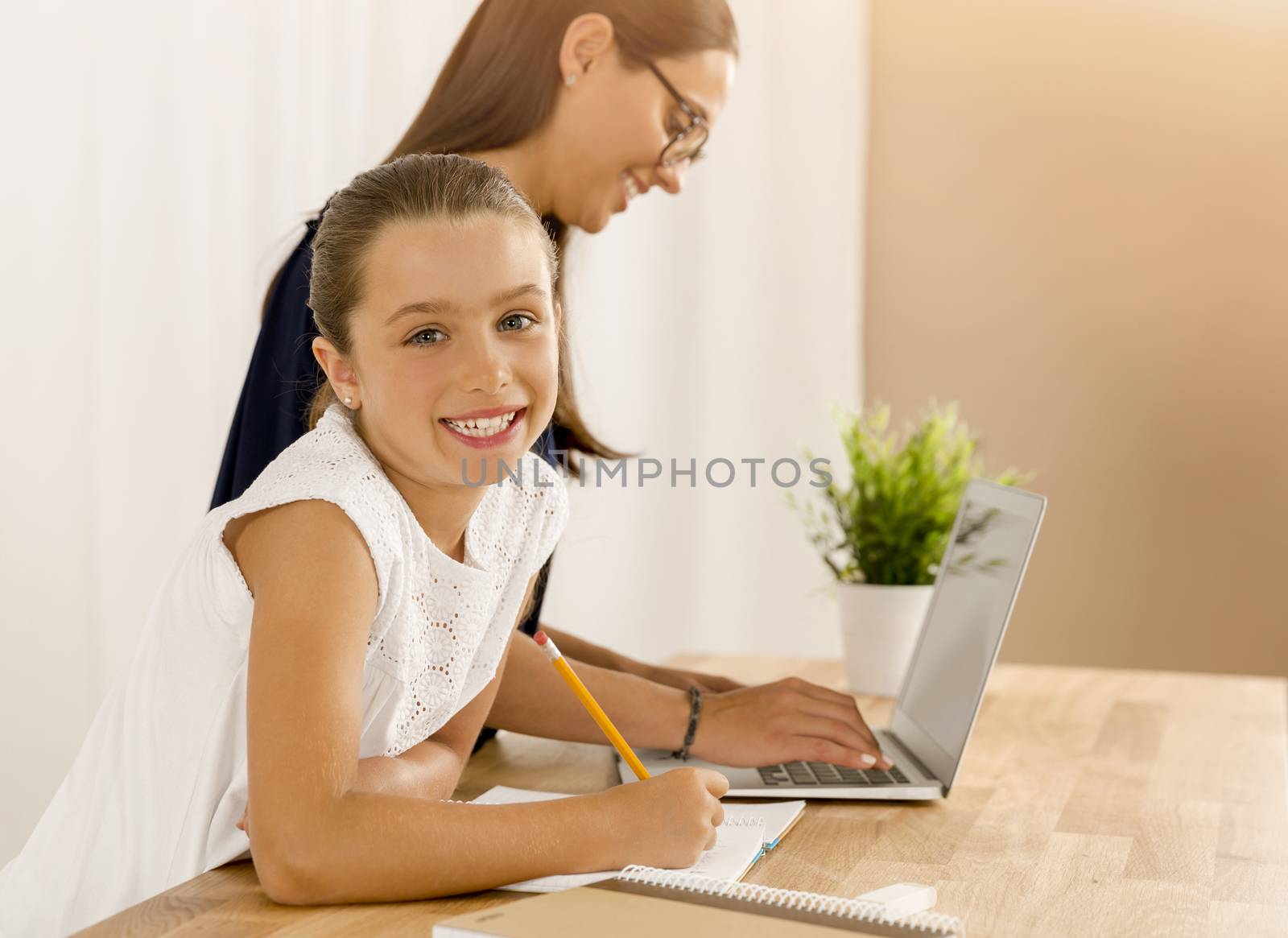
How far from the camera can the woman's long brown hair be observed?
1.35 meters

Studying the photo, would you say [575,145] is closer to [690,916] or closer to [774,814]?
[774,814]

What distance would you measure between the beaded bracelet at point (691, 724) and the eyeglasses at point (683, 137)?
23.5 inches

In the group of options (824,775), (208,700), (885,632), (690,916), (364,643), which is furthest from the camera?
(885,632)

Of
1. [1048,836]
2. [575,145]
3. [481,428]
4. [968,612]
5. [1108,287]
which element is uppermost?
[575,145]

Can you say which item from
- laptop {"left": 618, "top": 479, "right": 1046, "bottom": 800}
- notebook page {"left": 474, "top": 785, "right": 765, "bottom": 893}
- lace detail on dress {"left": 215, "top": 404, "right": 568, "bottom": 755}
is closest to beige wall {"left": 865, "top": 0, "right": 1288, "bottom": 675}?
laptop {"left": 618, "top": 479, "right": 1046, "bottom": 800}

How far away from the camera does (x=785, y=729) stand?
114 centimetres

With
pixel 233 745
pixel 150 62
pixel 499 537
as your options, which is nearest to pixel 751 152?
pixel 150 62

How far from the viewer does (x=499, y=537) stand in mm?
1082

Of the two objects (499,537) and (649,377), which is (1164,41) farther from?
(499,537)

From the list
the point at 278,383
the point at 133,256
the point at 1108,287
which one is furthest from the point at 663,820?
the point at 1108,287

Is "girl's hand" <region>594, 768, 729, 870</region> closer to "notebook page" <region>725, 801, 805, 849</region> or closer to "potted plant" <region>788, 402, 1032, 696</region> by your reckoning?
"notebook page" <region>725, 801, 805, 849</region>

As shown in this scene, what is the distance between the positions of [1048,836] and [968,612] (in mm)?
307

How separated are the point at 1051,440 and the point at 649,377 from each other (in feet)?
2.86

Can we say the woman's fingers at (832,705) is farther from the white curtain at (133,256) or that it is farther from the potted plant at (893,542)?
the white curtain at (133,256)
